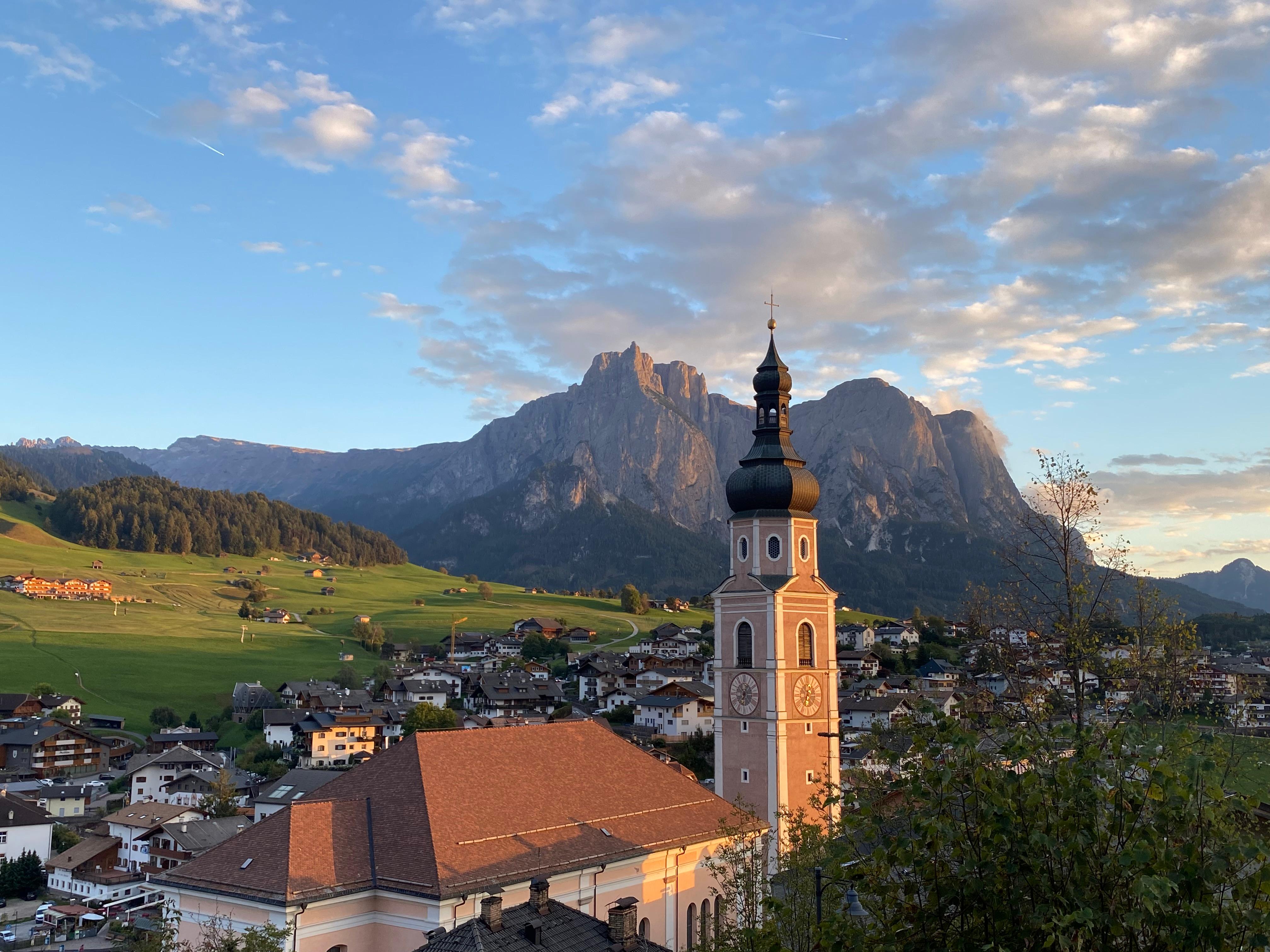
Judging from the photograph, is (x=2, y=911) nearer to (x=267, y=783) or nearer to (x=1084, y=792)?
(x=267, y=783)

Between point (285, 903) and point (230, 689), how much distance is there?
10099cm

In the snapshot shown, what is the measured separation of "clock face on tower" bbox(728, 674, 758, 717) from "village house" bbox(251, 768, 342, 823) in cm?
3803

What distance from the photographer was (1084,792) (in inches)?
325

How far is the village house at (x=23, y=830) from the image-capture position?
70.3 meters

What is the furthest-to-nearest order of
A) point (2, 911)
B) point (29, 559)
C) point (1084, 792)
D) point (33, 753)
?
point (29, 559) → point (33, 753) → point (2, 911) → point (1084, 792)

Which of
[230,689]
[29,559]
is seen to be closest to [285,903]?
[230,689]

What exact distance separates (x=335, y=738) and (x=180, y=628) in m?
60.7

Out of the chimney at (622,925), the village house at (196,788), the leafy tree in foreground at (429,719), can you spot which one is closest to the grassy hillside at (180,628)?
the village house at (196,788)

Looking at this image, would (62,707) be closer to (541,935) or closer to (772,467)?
(772,467)

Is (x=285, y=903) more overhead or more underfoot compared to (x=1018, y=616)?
more underfoot

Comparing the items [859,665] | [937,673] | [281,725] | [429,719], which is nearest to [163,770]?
[281,725]

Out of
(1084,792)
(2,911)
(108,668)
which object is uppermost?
(1084,792)

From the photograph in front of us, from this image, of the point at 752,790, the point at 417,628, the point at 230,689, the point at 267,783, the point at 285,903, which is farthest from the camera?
the point at 417,628

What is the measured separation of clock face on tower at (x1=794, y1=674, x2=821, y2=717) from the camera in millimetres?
39781
